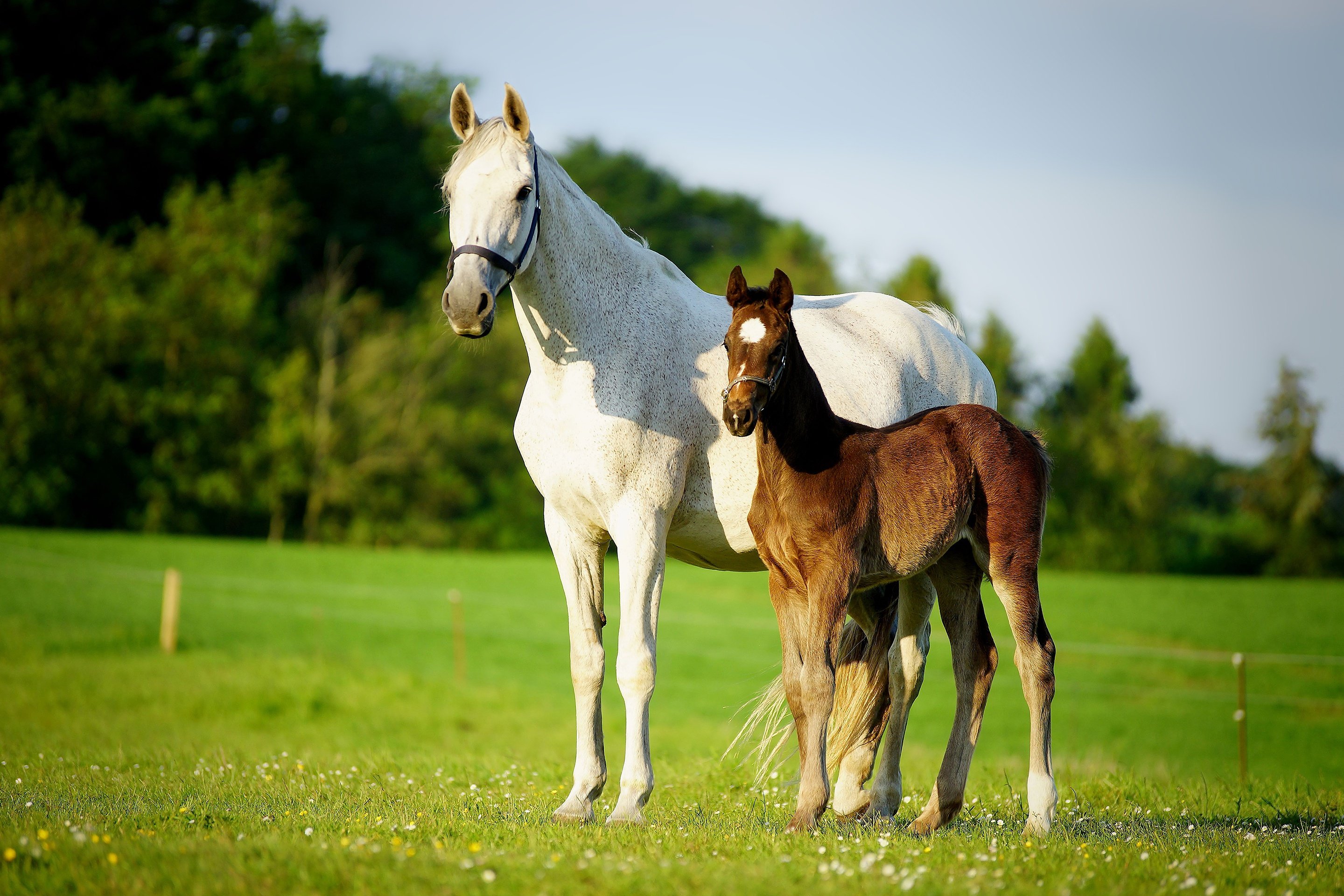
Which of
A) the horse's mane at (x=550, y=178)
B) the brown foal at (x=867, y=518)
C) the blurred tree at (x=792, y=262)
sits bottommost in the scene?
the brown foal at (x=867, y=518)

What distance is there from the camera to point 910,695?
6.23 metres

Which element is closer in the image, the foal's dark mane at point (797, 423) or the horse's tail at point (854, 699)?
the foal's dark mane at point (797, 423)

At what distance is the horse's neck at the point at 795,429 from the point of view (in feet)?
17.0

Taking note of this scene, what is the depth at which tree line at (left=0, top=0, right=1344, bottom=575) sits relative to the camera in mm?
38281

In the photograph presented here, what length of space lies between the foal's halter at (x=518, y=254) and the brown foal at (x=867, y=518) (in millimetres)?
1073

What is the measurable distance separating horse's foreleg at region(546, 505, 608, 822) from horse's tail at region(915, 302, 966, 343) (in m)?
3.26

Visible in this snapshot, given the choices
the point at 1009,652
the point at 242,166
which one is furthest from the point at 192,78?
the point at 1009,652

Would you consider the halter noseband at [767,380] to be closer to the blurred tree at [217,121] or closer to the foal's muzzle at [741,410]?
the foal's muzzle at [741,410]

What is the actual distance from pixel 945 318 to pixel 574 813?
456 cm

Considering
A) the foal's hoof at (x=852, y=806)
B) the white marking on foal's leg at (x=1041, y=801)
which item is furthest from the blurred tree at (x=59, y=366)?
the white marking on foal's leg at (x=1041, y=801)

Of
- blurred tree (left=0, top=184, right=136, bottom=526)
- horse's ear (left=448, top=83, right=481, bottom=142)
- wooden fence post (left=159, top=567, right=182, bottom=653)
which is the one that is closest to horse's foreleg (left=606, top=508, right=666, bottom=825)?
horse's ear (left=448, top=83, right=481, bottom=142)

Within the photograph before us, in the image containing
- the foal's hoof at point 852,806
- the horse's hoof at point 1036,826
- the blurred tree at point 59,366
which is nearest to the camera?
the horse's hoof at point 1036,826

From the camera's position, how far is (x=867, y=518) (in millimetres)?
5188

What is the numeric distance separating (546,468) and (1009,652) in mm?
20571
